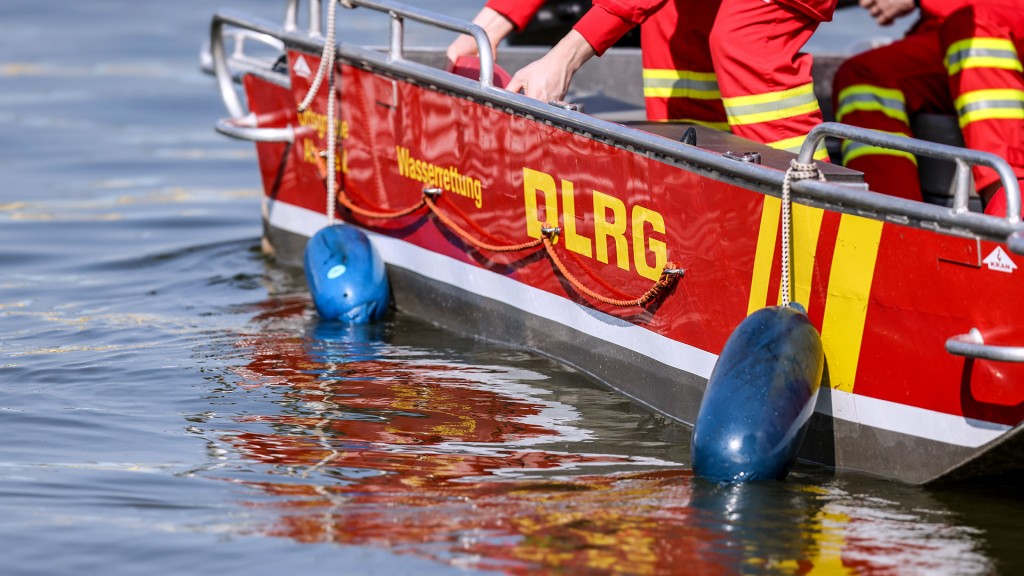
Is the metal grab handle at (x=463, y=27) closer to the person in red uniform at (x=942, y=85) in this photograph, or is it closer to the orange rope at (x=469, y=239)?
the orange rope at (x=469, y=239)

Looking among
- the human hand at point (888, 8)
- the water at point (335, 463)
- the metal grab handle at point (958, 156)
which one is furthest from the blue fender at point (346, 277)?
the metal grab handle at point (958, 156)

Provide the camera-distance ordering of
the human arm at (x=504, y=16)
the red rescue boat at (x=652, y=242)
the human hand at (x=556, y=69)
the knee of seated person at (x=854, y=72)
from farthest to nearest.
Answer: the knee of seated person at (x=854, y=72) → the human arm at (x=504, y=16) → the human hand at (x=556, y=69) → the red rescue boat at (x=652, y=242)

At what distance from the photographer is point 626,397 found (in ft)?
16.9

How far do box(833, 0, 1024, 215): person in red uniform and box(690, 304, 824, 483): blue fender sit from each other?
96 cm

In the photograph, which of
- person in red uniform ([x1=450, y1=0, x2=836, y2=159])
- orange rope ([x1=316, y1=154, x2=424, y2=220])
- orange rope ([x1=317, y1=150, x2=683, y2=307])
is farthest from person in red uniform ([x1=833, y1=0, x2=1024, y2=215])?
orange rope ([x1=316, y1=154, x2=424, y2=220])

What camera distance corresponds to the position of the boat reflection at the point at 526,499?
369cm

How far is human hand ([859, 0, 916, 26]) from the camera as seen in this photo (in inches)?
238

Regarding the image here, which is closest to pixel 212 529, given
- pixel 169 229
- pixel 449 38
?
pixel 169 229

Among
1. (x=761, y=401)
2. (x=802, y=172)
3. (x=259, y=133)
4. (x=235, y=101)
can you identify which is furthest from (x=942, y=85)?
(x=235, y=101)

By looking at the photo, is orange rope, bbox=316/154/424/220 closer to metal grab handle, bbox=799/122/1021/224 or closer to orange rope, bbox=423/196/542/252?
orange rope, bbox=423/196/542/252

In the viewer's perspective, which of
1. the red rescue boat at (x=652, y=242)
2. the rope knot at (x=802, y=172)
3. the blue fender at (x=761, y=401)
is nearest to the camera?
the red rescue boat at (x=652, y=242)

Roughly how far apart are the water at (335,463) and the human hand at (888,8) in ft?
6.71

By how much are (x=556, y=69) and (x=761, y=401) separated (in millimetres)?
1656

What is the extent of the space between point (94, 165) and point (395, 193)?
5.08 m
